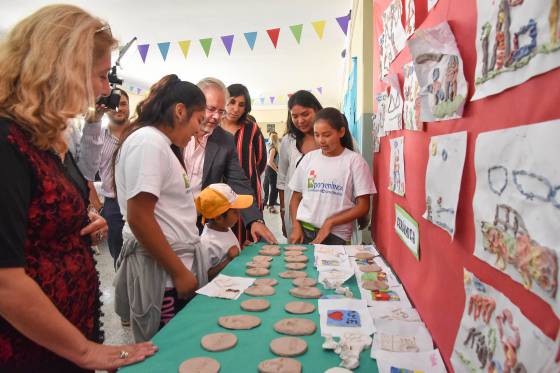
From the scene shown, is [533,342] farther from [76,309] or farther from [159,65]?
[159,65]

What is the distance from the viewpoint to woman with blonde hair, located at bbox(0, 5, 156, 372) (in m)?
0.64

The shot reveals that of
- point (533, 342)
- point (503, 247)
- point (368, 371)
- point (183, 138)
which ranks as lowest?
point (368, 371)

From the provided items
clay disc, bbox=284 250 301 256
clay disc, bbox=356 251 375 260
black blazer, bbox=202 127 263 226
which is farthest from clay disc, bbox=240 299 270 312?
black blazer, bbox=202 127 263 226

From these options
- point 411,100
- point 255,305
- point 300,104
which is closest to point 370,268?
point 255,305

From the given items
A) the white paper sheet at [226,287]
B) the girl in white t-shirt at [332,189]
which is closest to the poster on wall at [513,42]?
the white paper sheet at [226,287]

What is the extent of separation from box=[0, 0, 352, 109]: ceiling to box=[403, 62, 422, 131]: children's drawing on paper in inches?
51.6

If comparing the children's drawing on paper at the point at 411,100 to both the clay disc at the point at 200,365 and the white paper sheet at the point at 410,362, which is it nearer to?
the white paper sheet at the point at 410,362

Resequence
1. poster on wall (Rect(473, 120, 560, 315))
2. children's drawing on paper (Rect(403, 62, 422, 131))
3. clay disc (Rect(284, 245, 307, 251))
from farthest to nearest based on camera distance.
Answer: clay disc (Rect(284, 245, 307, 251)) < children's drawing on paper (Rect(403, 62, 422, 131)) < poster on wall (Rect(473, 120, 560, 315))

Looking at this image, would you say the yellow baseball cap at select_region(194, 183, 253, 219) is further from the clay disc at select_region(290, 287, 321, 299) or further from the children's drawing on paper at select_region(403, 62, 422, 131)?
the children's drawing on paper at select_region(403, 62, 422, 131)

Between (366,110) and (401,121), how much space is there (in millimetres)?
1064

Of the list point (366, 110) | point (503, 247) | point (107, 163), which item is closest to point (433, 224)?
point (503, 247)

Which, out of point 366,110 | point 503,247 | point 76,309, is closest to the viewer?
point 503,247

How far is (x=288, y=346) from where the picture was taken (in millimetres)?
794

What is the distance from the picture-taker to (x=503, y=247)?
1.79 ft
